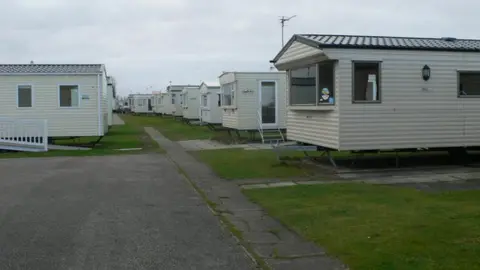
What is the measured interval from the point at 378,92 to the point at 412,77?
99 centimetres

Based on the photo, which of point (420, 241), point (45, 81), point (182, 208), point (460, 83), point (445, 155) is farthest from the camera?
point (45, 81)

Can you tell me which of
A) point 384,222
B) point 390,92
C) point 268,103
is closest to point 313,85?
point 390,92

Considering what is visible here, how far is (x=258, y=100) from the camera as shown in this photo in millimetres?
23422

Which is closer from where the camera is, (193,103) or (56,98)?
(56,98)

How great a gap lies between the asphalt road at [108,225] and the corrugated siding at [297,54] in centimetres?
443

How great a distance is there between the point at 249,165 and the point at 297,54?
3.20 m

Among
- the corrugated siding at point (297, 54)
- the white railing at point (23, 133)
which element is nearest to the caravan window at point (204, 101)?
the white railing at point (23, 133)

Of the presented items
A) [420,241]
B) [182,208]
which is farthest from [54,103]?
[420,241]

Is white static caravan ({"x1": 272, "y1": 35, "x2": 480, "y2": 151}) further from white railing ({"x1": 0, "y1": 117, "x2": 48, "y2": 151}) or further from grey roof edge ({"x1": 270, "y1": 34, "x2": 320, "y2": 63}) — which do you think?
white railing ({"x1": 0, "y1": 117, "x2": 48, "y2": 151})

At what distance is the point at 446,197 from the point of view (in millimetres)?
Answer: 9234

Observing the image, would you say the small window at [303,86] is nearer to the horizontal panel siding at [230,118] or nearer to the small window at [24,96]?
the horizontal panel siding at [230,118]

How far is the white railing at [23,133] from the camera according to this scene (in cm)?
1998

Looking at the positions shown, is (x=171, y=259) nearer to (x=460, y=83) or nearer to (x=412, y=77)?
(x=412, y=77)

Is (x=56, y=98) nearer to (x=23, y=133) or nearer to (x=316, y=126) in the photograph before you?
(x=23, y=133)
